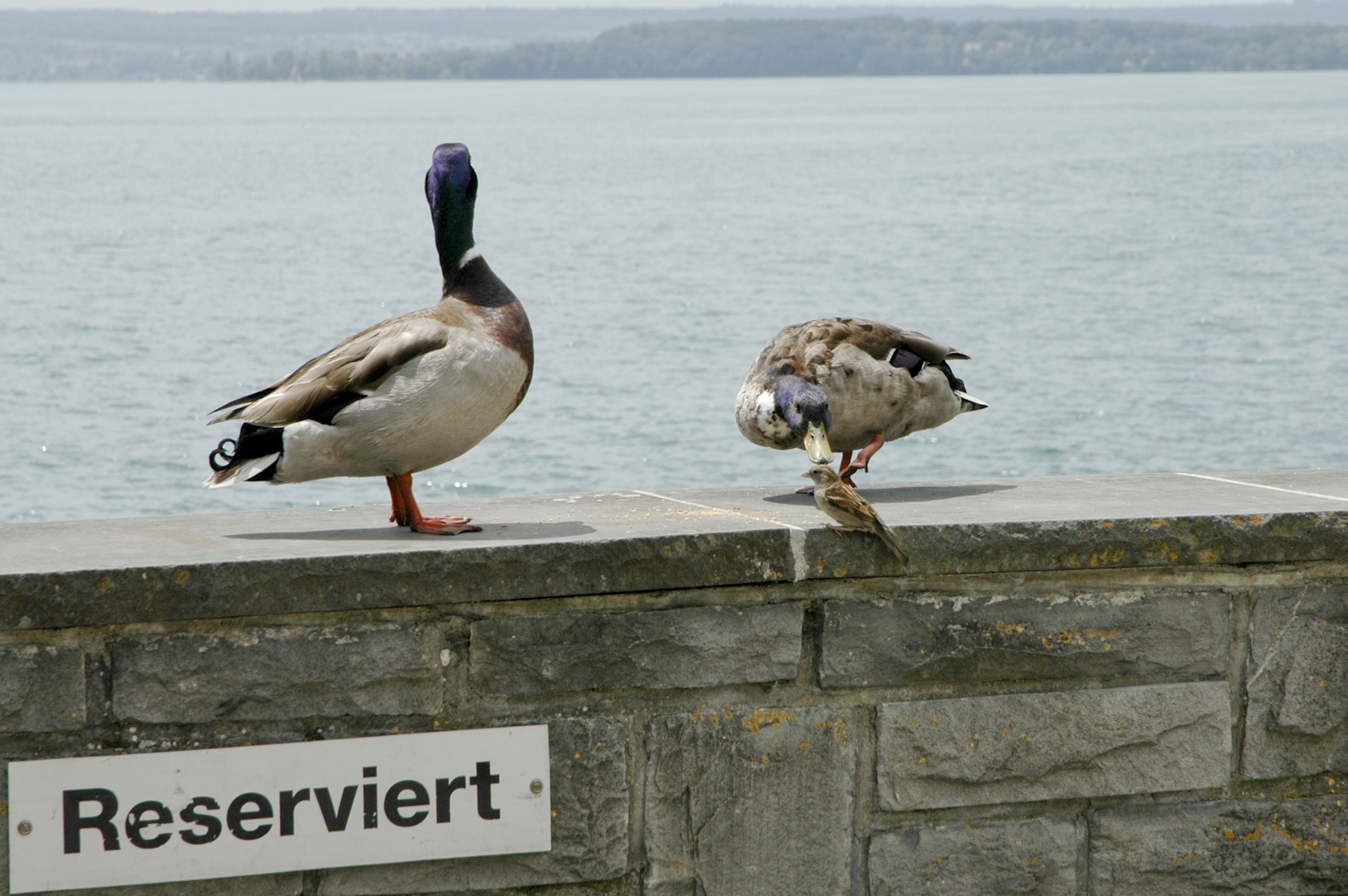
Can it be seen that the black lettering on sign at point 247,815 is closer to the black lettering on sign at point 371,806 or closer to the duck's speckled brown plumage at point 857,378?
the black lettering on sign at point 371,806

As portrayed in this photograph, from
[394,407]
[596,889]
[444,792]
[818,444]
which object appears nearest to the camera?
[444,792]

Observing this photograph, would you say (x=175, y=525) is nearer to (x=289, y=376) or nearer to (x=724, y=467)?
(x=289, y=376)

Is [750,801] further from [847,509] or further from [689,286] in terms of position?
[689,286]

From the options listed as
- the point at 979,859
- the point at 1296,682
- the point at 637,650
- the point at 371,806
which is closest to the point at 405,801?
the point at 371,806

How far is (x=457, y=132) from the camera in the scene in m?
79.6

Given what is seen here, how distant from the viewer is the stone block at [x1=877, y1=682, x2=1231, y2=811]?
130 inches

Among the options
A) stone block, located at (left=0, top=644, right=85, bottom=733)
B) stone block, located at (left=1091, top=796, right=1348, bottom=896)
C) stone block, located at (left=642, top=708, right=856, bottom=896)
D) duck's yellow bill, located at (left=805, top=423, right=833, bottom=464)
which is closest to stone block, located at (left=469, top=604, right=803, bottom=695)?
stone block, located at (left=642, top=708, right=856, bottom=896)

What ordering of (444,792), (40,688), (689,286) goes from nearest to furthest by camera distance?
(40,688)
(444,792)
(689,286)

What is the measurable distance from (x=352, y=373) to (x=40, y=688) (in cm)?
94

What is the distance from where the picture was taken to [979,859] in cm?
334

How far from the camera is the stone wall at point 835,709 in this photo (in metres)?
2.99

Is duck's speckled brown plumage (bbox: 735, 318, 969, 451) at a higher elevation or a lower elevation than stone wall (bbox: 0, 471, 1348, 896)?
higher

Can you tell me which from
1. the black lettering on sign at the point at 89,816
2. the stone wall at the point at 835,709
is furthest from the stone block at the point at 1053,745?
the black lettering on sign at the point at 89,816

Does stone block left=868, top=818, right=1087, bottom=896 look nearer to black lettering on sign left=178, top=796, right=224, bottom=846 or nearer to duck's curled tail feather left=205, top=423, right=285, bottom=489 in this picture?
black lettering on sign left=178, top=796, right=224, bottom=846
